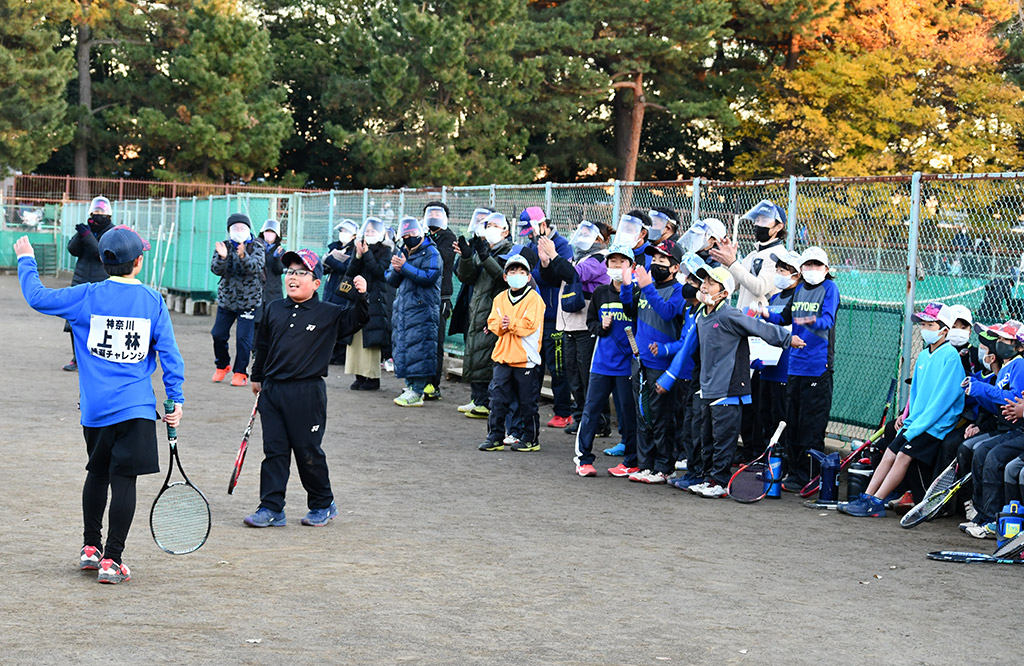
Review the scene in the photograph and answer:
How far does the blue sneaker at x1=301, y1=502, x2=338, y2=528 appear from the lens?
7922 millimetres

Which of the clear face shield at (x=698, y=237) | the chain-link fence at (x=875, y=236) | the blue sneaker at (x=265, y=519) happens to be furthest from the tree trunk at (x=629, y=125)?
the blue sneaker at (x=265, y=519)

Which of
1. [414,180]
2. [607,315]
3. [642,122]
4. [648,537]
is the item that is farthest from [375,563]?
[642,122]

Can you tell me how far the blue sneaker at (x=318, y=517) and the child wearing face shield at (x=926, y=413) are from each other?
358 centimetres

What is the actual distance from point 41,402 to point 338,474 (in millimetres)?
4596

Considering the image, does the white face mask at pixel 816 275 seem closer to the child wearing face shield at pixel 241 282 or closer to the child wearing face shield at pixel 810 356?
the child wearing face shield at pixel 810 356

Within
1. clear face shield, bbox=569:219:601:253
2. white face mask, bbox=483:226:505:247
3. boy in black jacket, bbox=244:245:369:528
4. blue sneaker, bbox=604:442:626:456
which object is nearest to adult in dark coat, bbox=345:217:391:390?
white face mask, bbox=483:226:505:247

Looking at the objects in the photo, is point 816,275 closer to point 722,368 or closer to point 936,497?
point 722,368

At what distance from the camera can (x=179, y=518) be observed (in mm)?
6691

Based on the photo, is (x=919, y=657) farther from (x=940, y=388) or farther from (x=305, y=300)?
(x=305, y=300)

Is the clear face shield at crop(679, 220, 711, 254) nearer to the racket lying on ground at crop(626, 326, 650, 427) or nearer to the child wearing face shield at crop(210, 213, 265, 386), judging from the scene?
the racket lying on ground at crop(626, 326, 650, 427)

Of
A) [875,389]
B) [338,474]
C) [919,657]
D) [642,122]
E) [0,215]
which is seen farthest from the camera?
[642,122]

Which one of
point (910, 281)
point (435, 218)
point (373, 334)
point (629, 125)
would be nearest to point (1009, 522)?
point (910, 281)

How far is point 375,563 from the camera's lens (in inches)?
275

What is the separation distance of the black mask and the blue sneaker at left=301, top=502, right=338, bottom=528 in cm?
333
